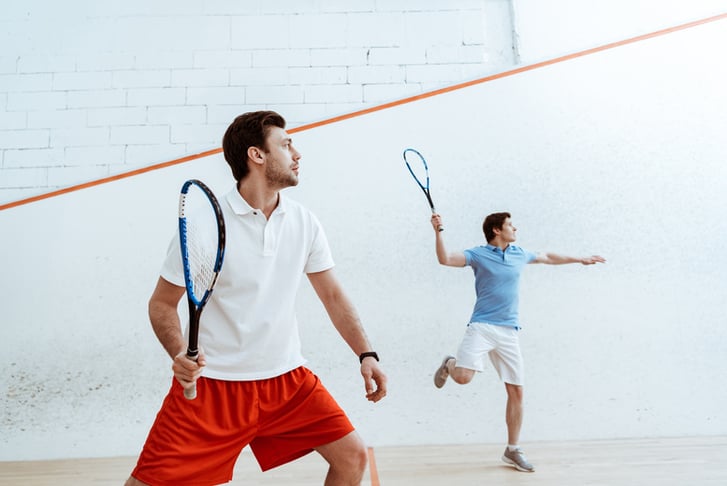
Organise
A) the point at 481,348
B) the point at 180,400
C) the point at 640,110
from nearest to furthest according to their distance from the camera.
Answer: the point at 180,400, the point at 481,348, the point at 640,110

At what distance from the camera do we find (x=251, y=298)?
122 cm

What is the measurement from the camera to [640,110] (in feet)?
10.1

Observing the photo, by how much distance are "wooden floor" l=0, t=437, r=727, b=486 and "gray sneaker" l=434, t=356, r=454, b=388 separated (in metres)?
0.29

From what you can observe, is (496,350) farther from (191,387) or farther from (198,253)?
(191,387)

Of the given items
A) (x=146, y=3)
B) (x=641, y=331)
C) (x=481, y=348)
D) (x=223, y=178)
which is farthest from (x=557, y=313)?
(x=146, y=3)

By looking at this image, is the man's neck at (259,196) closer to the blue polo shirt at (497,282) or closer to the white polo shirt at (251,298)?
the white polo shirt at (251,298)

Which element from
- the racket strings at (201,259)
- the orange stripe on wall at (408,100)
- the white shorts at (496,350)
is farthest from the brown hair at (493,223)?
the racket strings at (201,259)

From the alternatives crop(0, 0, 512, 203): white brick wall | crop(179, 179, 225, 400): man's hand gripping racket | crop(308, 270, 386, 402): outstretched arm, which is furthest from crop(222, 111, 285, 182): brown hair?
crop(0, 0, 512, 203): white brick wall

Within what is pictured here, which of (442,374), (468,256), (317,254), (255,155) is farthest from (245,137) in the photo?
(442,374)

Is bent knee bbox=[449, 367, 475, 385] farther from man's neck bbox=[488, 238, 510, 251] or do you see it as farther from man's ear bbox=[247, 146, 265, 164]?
man's ear bbox=[247, 146, 265, 164]

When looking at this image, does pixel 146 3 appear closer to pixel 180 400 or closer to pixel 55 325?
pixel 55 325

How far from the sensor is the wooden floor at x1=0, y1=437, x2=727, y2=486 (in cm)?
215

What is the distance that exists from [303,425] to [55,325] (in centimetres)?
215

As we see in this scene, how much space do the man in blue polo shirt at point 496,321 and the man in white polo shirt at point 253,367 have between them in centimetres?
129
